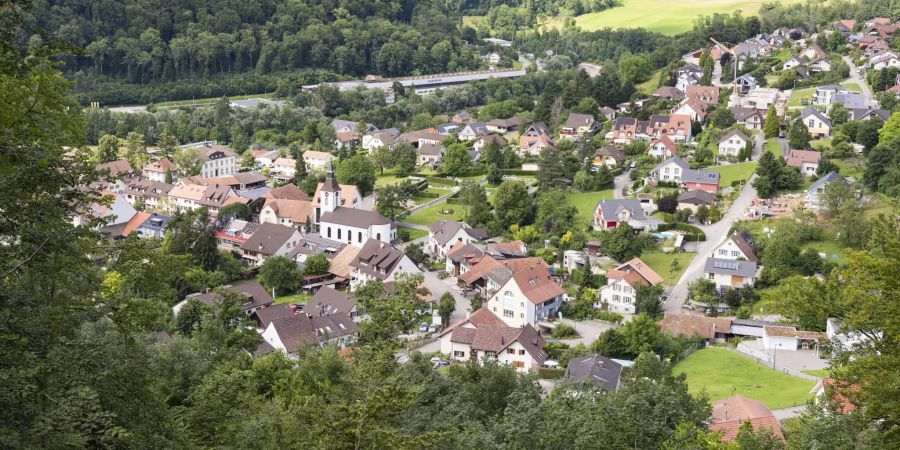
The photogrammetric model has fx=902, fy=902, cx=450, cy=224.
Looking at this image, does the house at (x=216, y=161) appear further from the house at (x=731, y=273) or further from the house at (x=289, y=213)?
the house at (x=731, y=273)

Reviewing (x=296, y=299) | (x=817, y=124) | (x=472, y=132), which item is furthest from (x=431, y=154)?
(x=817, y=124)

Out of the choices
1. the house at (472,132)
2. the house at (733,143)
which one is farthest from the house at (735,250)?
the house at (472,132)

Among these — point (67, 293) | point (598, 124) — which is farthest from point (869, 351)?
point (598, 124)

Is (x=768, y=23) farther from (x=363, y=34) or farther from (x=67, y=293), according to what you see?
(x=67, y=293)

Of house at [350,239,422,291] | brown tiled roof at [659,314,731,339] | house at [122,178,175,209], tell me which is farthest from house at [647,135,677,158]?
house at [122,178,175,209]

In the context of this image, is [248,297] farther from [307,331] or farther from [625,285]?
[625,285]
